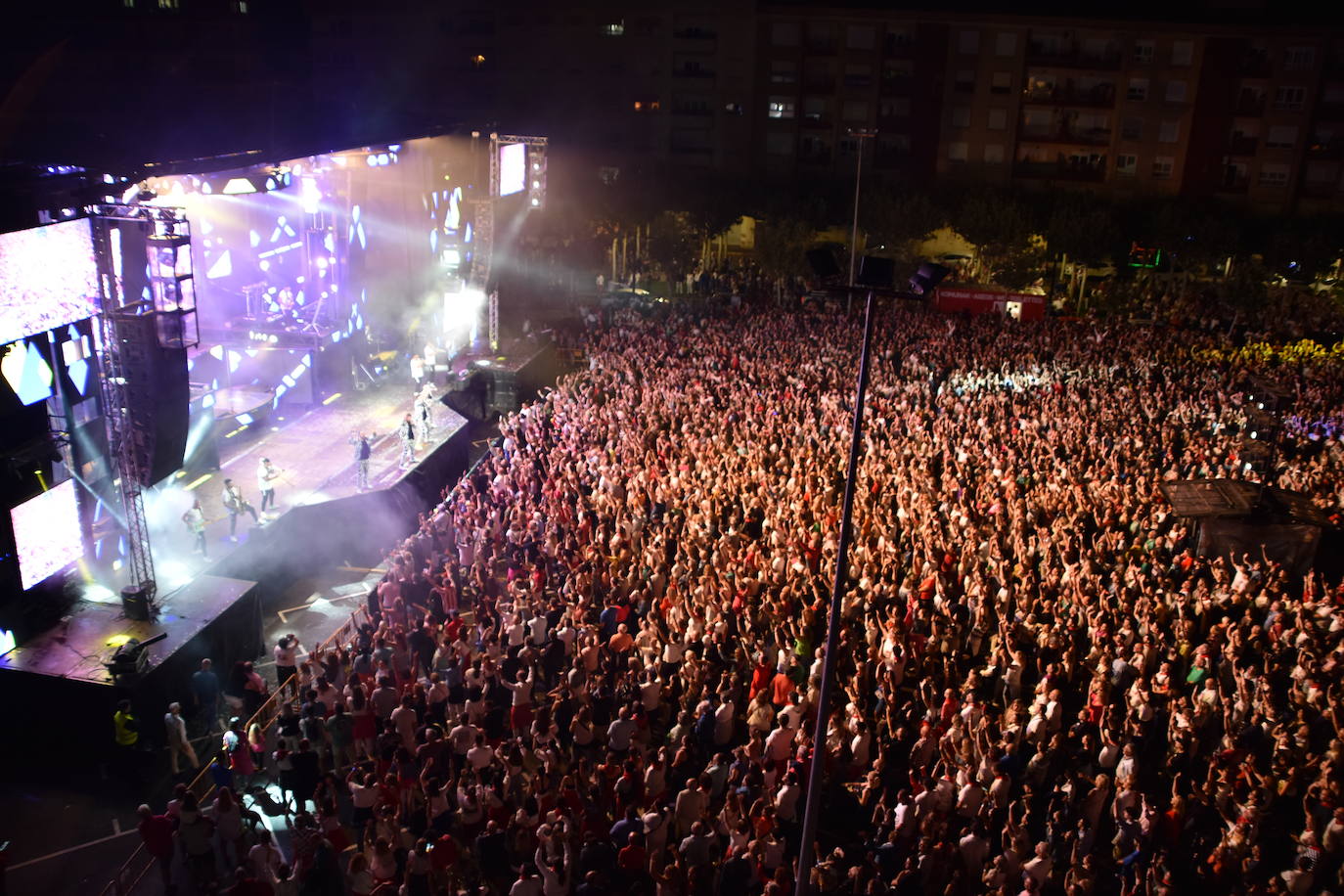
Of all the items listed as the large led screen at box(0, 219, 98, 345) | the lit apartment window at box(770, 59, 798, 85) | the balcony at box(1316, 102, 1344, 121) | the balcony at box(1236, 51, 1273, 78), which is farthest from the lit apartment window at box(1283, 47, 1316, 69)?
the large led screen at box(0, 219, 98, 345)

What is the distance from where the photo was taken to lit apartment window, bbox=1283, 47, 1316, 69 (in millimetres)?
47031

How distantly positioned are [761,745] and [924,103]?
4594cm

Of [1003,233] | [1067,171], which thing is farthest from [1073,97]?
[1003,233]

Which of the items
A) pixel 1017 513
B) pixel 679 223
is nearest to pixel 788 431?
pixel 1017 513

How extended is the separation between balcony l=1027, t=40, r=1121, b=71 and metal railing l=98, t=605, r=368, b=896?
46.0 meters

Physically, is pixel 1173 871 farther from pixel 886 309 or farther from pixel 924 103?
pixel 924 103

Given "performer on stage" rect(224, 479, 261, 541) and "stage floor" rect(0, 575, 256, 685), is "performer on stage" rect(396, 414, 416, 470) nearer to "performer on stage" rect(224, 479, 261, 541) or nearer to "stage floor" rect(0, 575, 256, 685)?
"performer on stage" rect(224, 479, 261, 541)

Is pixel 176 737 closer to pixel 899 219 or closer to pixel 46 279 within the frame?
pixel 46 279

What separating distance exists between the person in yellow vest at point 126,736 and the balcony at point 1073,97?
159 feet

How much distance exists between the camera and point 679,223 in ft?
148

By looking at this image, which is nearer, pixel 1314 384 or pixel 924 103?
pixel 1314 384

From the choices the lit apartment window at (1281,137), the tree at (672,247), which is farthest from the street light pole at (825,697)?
the lit apartment window at (1281,137)

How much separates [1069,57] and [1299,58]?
1044cm

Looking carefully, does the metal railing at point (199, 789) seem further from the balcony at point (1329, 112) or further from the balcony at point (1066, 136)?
the balcony at point (1329, 112)
